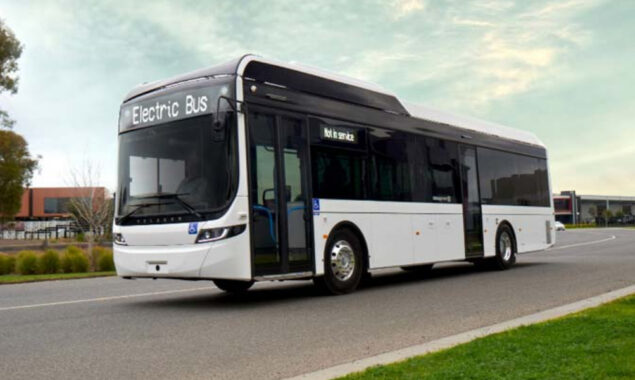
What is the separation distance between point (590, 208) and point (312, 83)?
123m

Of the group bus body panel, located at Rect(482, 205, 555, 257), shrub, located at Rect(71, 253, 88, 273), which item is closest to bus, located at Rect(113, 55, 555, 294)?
bus body panel, located at Rect(482, 205, 555, 257)

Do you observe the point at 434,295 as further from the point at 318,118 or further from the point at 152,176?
the point at 152,176

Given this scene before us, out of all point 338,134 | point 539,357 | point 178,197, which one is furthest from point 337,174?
point 539,357

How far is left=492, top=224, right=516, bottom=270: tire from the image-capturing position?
1638 centimetres

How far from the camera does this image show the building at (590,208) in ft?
403

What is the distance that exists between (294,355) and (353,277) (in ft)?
16.8

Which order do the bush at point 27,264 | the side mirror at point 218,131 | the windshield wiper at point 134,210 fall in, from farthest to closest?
the bush at point 27,264
the windshield wiper at point 134,210
the side mirror at point 218,131

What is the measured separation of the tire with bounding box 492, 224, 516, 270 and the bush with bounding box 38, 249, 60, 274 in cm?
1359

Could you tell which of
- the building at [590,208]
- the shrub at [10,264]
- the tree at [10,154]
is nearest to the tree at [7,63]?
the tree at [10,154]

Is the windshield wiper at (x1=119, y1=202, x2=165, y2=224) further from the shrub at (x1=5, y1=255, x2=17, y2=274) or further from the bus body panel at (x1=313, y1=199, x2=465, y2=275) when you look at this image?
the shrub at (x1=5, y1=255, x2=17, y2=274)

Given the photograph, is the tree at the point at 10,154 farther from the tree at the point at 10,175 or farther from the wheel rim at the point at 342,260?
the wheel rim at the point at 342,260

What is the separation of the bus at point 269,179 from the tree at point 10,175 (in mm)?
49549

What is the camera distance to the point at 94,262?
22750 mm

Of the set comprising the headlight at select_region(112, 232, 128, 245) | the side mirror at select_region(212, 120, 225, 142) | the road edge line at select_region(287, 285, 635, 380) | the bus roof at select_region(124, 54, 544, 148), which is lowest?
A: the road edge line at select_region(287, 285, 635, 380)
